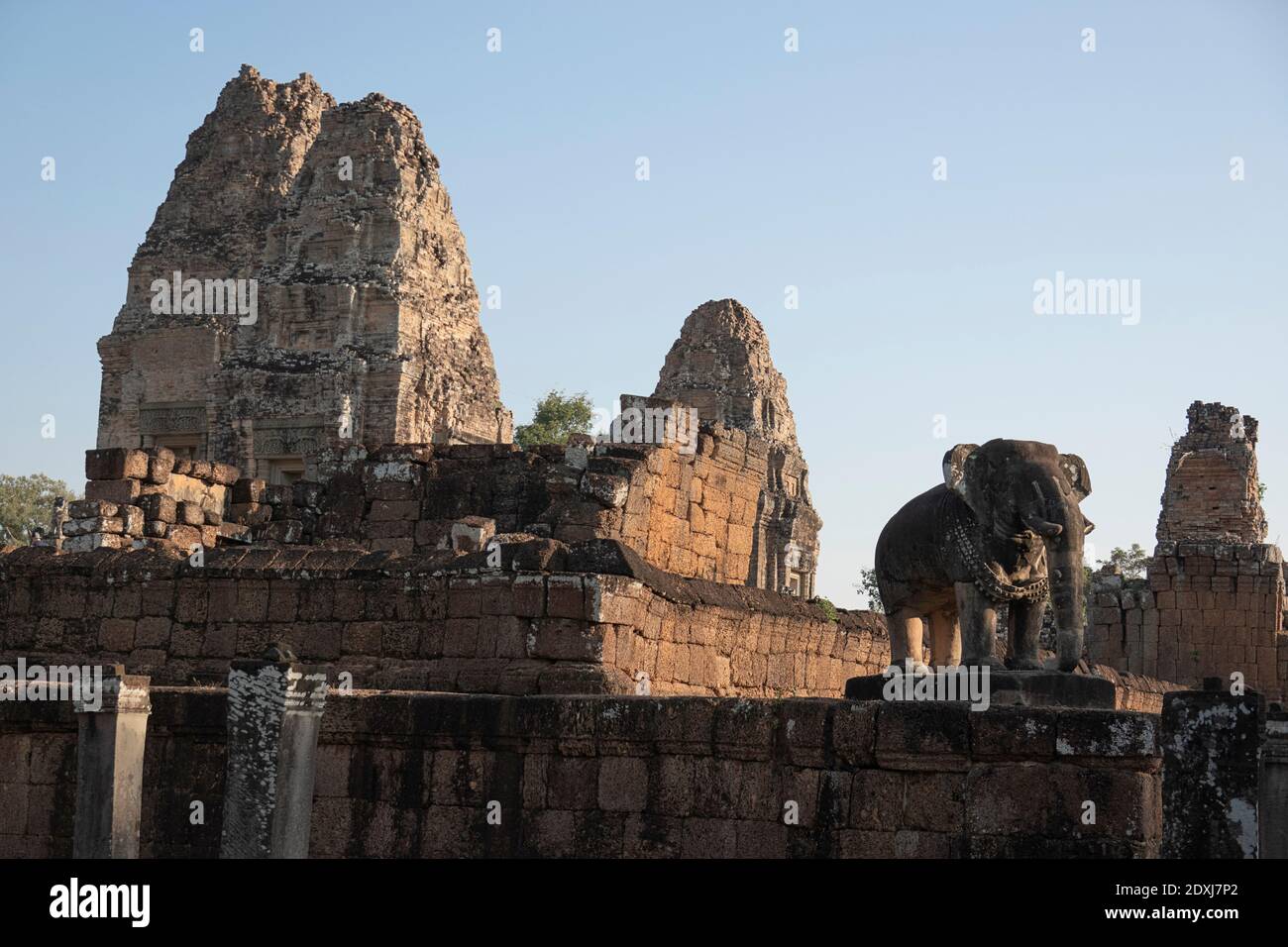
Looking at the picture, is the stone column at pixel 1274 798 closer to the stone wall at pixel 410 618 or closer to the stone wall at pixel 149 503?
the stone wall at pixel 410 618

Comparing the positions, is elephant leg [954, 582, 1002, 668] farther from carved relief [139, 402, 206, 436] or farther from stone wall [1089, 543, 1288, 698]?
carved relief [139, 402, 206, 436]

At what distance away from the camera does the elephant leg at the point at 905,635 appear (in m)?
10.7

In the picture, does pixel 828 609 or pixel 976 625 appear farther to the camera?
pixel 828 609

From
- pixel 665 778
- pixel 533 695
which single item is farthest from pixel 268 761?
pixel 665 778

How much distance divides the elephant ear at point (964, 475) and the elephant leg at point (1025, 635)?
1.93ft

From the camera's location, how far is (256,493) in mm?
19891

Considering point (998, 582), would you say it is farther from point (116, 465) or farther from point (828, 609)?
point (116, 465)

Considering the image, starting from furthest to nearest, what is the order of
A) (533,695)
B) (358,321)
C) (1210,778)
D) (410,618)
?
1. (358,321)
2. (410,618)
3. (533,695)
4. (1210,778)

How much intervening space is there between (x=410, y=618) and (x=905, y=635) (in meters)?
3.44

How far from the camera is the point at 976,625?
9.55m

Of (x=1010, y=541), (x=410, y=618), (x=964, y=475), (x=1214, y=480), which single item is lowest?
(x=410, y=618)

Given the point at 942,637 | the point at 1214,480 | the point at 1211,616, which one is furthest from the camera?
the point at 1214,480
